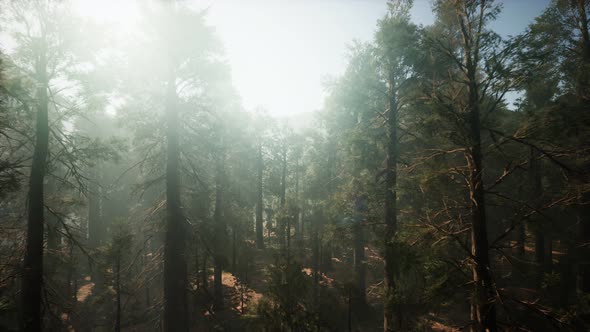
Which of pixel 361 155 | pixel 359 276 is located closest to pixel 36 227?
pixel 361 155

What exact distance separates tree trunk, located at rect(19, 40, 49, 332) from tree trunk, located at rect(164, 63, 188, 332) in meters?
3.28

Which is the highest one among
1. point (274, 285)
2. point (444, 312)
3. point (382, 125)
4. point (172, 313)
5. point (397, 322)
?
point (382, 125)

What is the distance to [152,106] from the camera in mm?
8625

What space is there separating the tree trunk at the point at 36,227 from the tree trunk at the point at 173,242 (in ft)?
10.8

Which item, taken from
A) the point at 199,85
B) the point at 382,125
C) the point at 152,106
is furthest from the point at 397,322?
the point at 152,106

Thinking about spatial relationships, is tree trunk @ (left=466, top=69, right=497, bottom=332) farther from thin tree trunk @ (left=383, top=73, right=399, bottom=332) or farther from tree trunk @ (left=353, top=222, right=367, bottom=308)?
tree trunk @ (left=353, top=222, right=367, bottom=308)

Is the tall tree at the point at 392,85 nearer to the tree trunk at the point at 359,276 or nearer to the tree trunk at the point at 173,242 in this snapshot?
the tree trunk at the point at 359,276

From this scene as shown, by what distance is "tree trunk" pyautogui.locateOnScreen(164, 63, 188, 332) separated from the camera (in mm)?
8195

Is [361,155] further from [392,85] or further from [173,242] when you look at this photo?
[173,242]

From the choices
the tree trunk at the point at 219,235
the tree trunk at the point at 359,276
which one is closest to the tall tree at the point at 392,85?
the tree trunk at the point at 359,276

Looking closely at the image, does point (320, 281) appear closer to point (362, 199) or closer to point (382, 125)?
point (362, 199)

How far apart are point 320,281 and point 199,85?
1556 centimetres

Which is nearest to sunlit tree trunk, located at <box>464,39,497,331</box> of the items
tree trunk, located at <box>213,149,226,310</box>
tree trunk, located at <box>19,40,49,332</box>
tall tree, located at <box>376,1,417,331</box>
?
tall tree, located at <box>376,1,417,331</box>

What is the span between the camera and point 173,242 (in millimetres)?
8398
